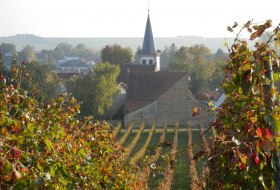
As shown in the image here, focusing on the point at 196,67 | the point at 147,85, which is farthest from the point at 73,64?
the point at 147,85

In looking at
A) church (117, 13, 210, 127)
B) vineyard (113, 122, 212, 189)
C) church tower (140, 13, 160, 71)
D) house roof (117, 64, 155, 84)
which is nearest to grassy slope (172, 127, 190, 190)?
vineyard (113, 122, 212, 189)

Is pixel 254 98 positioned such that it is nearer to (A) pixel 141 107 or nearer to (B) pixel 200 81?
(A) pixel 141 107

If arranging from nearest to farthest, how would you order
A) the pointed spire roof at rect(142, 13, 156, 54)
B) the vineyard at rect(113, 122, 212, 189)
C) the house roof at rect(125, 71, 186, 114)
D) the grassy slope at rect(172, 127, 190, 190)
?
the vineyard at rect(113, 122, 212, 189) → the grassy slope at rect(172, 127, 190, 190) → the house roof at rect(125, 71, 186, 114) → the pointed spire roof at rect(142, 13, 156, 54)

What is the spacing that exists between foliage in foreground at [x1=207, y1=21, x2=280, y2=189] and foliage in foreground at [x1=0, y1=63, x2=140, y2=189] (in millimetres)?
1303

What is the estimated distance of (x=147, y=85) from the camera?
41.7 metres

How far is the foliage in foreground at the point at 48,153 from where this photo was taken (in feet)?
10.9

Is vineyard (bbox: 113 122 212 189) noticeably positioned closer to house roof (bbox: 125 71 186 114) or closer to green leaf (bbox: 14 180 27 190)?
house roof (bbox: 125 71 186 114)

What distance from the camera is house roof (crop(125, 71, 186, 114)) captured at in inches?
1596

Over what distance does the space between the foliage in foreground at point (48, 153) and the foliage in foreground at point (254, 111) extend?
130 cm

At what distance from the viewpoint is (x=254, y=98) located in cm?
317

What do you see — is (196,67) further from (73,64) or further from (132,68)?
(73,64)

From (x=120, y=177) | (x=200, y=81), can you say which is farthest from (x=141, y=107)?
(x=120, y=177)

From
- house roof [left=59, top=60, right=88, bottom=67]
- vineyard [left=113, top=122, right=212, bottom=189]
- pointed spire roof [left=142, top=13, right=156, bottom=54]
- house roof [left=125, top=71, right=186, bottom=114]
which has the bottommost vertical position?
house roof [left=59, top=60, right=88, bottom=67]

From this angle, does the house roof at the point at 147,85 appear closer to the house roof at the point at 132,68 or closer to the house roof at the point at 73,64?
the house roof at the point at 132,68
